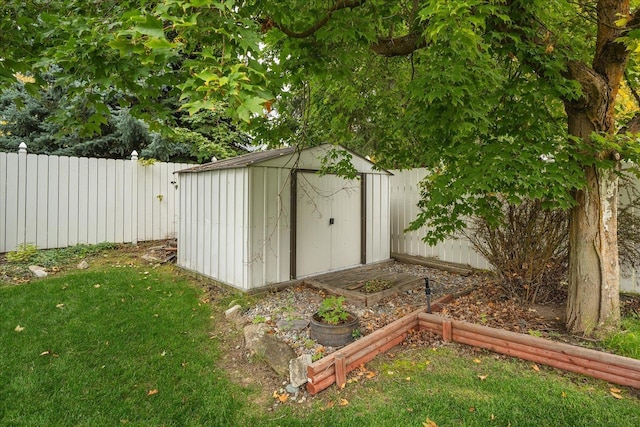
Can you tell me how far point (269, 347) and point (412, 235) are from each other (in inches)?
177

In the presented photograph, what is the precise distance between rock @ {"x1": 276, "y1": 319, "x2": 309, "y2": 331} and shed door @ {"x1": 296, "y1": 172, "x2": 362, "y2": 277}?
1.62m

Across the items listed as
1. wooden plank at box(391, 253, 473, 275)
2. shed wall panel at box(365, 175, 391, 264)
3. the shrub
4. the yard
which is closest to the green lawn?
the yard

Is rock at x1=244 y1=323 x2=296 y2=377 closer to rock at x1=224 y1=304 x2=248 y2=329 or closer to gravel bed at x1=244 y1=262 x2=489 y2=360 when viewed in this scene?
gravel bed at x1=244 y1=262 x2=489 y2=360

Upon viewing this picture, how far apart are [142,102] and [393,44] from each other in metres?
2.67

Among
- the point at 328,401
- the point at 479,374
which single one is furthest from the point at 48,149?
the point at 479,374

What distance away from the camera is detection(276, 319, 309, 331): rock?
3.57 metres

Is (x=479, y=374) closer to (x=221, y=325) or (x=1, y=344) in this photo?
(x=221, y=325)

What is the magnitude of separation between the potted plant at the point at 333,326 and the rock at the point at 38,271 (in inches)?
174

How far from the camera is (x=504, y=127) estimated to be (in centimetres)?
323

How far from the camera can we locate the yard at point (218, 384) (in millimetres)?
2299

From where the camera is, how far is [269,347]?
10.2 ft

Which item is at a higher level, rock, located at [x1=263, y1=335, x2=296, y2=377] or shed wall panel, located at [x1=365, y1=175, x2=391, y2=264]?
shed wall panel, located at [x1=365, y1=175, x2=391, y2=264]

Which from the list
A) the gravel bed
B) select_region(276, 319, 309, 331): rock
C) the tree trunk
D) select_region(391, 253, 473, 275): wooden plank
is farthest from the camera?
select_region(391, 253, 473, 275): wooden plank

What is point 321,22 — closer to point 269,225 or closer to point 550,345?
point 269,225
